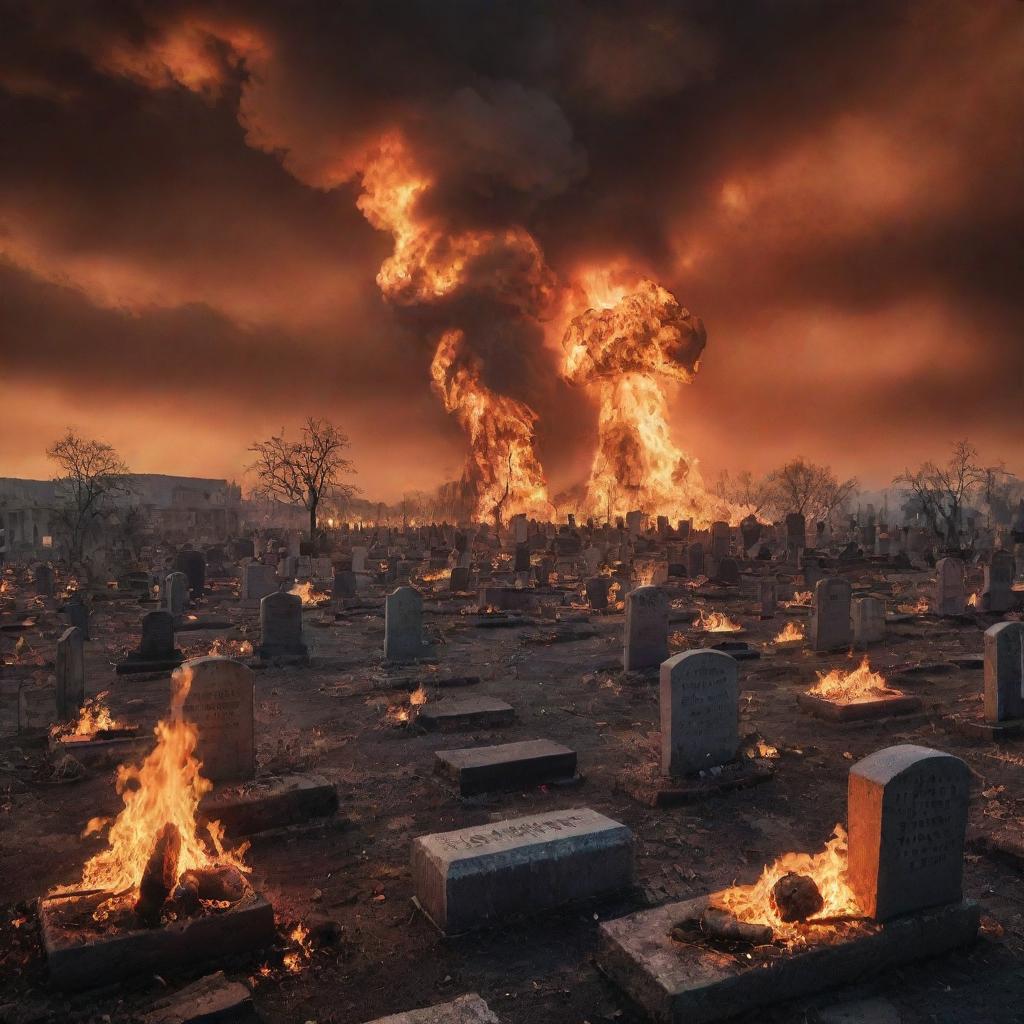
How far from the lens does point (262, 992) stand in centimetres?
449

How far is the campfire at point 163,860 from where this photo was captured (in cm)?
476

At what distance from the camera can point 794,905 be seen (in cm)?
456

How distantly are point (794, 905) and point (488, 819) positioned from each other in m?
3.37

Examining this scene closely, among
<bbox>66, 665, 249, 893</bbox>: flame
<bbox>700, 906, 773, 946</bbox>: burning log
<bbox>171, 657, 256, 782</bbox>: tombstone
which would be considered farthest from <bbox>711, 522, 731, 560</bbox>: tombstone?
<bbox>700, 906, 773, 946</bbox>: burning log

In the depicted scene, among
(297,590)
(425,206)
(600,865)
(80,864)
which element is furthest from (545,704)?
(425,206)

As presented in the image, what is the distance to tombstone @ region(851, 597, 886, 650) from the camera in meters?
15.7

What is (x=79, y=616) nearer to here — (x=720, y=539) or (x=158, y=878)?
(x=158, y=878)

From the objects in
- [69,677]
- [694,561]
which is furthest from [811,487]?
[69,677]

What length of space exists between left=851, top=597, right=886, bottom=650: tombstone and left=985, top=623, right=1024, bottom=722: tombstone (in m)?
5.96

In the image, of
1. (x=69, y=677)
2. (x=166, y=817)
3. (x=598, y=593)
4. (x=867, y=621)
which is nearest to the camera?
(x=166, y=817)

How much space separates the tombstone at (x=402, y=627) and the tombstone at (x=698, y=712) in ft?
24.0

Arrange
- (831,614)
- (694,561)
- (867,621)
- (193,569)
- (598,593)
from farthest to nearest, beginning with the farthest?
(694,561) → (193,569) → (598,593) → (867,621) → (831,614)

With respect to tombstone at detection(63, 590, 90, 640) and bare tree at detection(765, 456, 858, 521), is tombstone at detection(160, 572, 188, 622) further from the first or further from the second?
bare tree at detection(765, 456, 858, 521)

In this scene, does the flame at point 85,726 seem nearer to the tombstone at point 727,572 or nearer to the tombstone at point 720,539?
the tombstone at point 727,572
